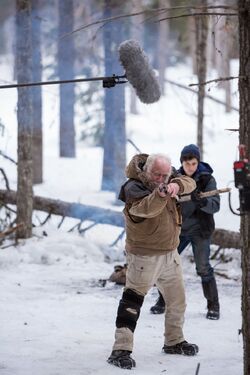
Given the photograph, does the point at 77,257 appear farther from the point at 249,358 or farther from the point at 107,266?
the point at 249,358

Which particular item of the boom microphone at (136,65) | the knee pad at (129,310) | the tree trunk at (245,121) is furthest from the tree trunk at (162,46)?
the tree trunk at (245,121)

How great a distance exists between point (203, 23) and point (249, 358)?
30.2 ft

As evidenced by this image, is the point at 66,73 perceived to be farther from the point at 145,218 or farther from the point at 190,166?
the point at 145,218

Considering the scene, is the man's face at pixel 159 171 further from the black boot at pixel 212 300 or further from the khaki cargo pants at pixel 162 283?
the black boot at pixel 212 300

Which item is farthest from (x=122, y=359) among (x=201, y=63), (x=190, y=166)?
(x=201, y=63)

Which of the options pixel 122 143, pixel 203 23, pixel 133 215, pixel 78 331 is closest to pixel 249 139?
pixel 133 215

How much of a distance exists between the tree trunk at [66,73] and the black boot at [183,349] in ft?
50.4

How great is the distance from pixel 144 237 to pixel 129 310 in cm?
63

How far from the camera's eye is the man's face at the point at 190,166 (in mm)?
7516

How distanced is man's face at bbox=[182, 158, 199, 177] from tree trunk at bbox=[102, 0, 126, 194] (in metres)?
9.45

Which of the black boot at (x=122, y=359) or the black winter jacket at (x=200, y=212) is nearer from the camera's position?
the black boot at (x=122, y=359)

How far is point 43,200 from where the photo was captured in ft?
40.6

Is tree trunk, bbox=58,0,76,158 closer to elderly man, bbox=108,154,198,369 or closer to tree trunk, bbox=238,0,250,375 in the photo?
elderly man, bbox=108,154,198,369

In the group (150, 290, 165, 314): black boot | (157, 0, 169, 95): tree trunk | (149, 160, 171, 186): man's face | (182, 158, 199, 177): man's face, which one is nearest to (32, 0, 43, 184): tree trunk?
(150, 290, 165, 314): black boot
